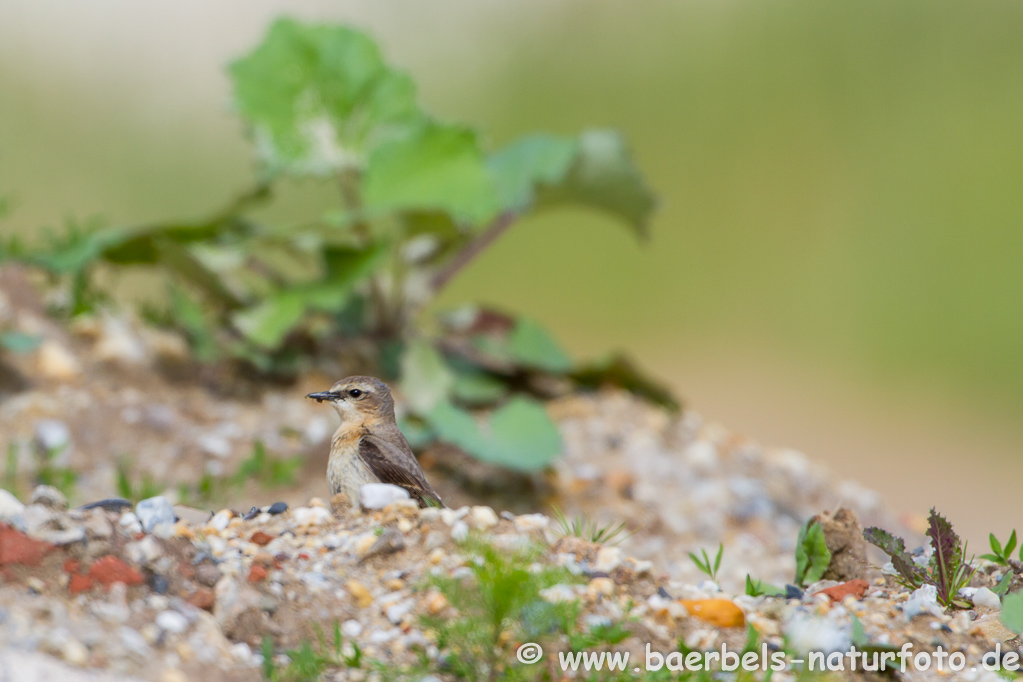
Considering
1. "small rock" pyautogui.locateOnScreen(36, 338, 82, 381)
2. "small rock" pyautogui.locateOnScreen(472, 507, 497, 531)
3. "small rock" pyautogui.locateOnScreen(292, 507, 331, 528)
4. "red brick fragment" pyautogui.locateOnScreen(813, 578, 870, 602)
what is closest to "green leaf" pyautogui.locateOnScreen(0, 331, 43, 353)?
"small rock" pyautogui.locateOnScreen(36, 338, 82, 381)

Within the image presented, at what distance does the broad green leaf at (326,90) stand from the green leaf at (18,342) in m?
1.53

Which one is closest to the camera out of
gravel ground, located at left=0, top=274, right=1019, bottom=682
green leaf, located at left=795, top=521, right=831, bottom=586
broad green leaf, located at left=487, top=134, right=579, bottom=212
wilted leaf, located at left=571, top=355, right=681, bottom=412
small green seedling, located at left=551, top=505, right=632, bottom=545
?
gravel ground, located at left=0, top=274, right=1019, bottom=682

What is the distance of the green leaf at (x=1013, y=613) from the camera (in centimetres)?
244

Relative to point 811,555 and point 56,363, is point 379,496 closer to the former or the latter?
point 811,555

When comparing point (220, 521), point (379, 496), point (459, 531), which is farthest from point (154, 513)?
point (459, 531)

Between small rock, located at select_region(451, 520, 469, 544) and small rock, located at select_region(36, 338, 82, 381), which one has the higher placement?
small rock, located at select_region(36, 338, 82, 381)

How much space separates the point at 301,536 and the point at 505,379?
3415mm

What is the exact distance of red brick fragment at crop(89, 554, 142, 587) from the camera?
7.35 ft

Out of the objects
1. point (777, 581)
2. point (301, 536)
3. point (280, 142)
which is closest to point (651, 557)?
point (777, 581)

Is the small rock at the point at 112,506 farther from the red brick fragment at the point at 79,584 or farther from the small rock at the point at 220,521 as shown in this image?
the red brick fragment at the point at 79,584

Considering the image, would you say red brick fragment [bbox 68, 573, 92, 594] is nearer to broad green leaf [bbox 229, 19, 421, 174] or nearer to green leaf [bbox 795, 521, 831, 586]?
green leaf [bbox 795, 521, 831, 586]

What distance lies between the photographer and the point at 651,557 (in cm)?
456

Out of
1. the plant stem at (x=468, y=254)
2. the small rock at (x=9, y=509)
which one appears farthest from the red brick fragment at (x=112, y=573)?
the plant stem at (x=468, y=254)

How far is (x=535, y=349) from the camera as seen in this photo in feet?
19.5
